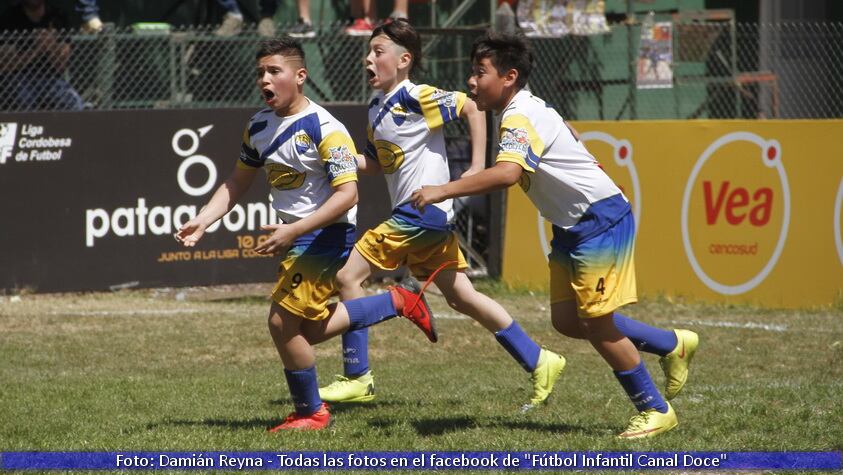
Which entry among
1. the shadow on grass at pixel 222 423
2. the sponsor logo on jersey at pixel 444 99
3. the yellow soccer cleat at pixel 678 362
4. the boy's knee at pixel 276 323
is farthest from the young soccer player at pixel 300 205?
the yellow soccer cleat at pixel 678 362

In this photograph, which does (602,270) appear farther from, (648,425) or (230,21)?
(230,21)

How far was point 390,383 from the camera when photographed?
7969 millimetres

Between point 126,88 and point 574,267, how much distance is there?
8.11 m

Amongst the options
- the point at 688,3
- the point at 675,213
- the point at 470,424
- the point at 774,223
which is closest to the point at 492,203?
the point at 675,213

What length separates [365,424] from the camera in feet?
21.2

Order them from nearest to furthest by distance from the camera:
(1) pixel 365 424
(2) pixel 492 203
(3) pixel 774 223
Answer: (1) pixel 365 424
(3) pixel 774 223
(2) pixel 492 203

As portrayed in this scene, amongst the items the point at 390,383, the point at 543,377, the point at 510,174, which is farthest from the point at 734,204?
the point at 510,174

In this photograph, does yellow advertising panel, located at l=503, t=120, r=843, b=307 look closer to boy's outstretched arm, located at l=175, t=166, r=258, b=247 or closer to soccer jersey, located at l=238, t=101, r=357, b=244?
soccer jersey, located at l=238, t=101, r=357, b=244

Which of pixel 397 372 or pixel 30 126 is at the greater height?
pixel 30 126

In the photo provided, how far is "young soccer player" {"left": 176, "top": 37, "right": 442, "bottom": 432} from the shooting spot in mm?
6035

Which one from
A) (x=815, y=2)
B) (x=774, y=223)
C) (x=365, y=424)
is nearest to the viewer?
(x=365, y=424)

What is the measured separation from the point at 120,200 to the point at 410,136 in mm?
4915

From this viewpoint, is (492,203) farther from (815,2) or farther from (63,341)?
(815,2)

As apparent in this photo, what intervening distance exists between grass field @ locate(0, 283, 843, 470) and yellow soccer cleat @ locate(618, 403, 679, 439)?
0.19 ft
